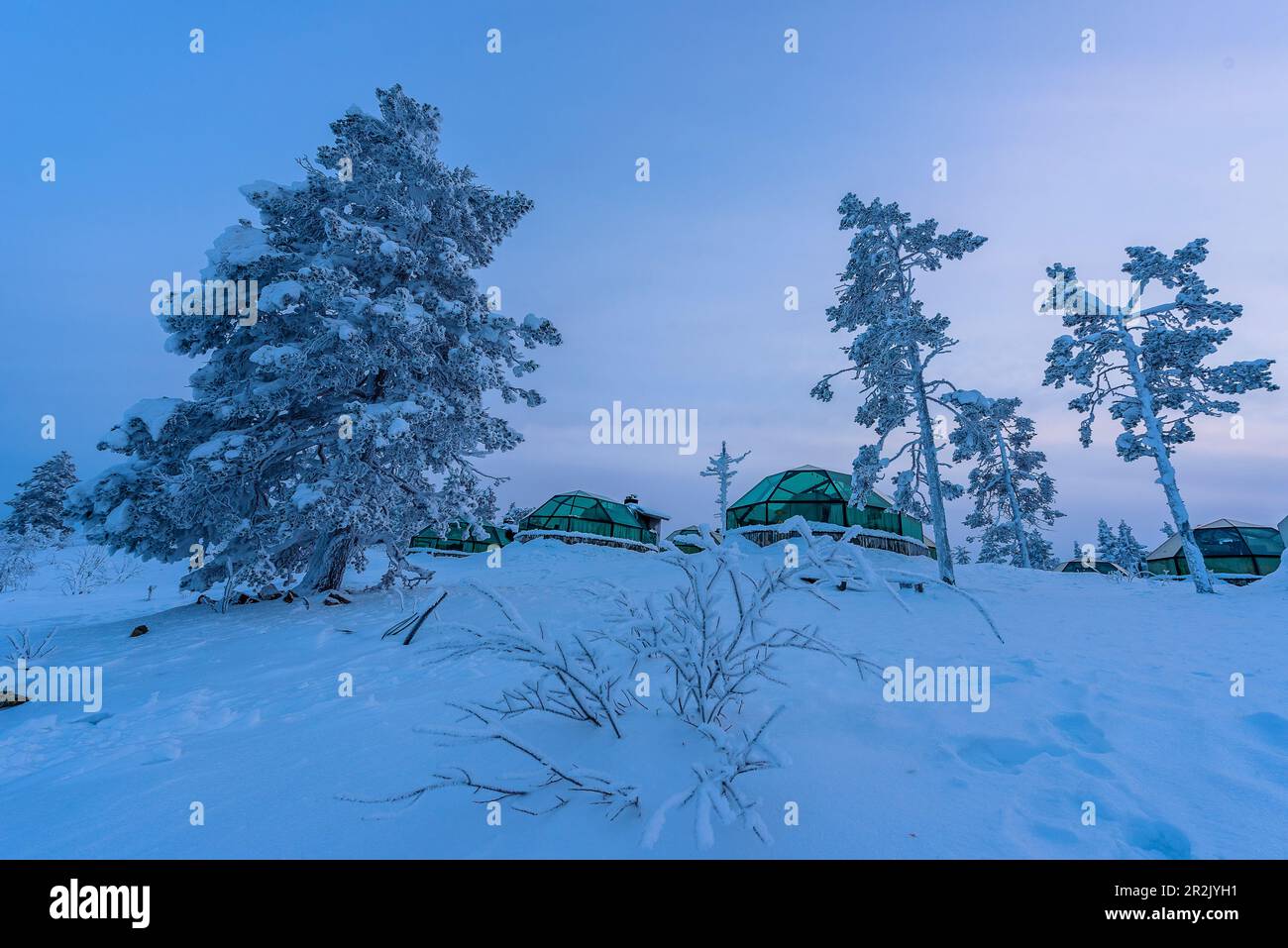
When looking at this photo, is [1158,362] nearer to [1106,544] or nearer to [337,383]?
[337,383]

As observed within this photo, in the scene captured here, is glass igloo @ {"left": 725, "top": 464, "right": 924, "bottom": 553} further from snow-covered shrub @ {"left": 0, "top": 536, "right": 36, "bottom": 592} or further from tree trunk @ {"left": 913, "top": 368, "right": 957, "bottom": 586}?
snow-covered shrub @ {"left": 0, "top": 536, "right": 36, "bottom": 592}

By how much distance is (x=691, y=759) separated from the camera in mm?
2588

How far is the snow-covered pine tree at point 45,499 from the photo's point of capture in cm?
2748

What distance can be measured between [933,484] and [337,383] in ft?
48.8

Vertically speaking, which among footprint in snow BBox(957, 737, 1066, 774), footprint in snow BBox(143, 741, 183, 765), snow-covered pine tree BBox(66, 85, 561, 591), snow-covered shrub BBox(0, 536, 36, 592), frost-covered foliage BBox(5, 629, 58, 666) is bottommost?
snow-covered shrub BBox(0, 536, 36, 592)

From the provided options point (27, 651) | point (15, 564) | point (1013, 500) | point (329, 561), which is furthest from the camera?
point (1013, 500)

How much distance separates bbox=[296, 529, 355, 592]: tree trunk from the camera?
1029 cm

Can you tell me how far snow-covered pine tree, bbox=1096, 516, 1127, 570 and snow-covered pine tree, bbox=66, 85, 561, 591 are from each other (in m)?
49.4

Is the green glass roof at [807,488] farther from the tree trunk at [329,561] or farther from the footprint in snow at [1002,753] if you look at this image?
the footprint in snow at [1002,753]

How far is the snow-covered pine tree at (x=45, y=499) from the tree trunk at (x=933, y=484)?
138 feet

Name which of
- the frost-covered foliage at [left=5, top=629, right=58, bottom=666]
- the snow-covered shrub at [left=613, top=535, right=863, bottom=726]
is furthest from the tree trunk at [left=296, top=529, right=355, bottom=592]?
the snow-covered shrub at [left=613, top=535, right=863, bottom=726]

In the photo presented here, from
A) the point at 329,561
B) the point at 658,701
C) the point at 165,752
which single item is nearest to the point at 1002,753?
the point at 658,701

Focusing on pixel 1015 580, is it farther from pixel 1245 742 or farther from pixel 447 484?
pixel 447 484
